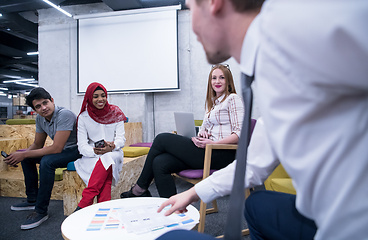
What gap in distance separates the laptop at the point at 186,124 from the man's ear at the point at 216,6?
1.45 meters

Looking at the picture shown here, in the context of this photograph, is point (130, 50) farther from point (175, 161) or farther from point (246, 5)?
point (246, 5)

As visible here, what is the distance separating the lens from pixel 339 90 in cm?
31

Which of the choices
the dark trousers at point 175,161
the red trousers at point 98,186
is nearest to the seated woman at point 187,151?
the dark trousers at point 175,161

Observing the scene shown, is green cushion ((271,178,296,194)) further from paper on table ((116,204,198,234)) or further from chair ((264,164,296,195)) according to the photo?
paper on table ((116,204,198,234))

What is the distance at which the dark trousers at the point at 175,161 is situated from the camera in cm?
179

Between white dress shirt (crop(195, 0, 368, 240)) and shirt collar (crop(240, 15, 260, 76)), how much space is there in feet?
0.16

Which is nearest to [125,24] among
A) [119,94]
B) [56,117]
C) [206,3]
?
[119,94]

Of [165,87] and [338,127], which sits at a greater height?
[165,87]

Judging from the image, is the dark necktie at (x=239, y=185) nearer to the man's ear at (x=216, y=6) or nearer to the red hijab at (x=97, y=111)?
the man's ear at (x=216, y=6)

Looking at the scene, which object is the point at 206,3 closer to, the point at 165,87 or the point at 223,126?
the point at 223,126

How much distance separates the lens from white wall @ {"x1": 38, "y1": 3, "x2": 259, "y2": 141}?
4.80 m

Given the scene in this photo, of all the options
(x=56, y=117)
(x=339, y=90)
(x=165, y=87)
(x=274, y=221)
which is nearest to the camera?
(x=339, y=90)

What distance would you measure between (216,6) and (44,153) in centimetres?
238

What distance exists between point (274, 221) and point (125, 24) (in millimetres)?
4949
